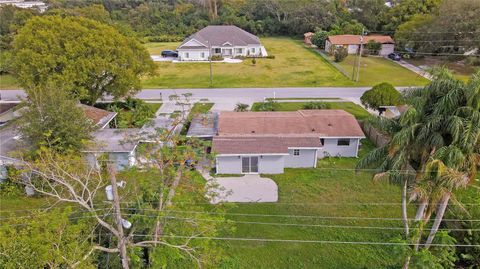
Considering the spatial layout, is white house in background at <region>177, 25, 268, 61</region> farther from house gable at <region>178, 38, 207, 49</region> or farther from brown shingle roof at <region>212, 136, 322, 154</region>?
brown shingle roof at <region>212, 136, 322, 154</region>

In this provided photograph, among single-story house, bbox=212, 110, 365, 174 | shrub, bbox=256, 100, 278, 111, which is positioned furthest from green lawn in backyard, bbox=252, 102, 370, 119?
single-story house, bbox=212, 110, 365, 174

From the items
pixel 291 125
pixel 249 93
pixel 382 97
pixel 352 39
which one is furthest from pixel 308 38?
pixel 291 125

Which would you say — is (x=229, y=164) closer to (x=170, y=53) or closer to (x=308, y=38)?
(x=170, y=53)

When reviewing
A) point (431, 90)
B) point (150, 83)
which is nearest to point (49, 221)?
point (431, 90)

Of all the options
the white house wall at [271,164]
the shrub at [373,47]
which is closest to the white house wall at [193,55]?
the shrub at [373,47]

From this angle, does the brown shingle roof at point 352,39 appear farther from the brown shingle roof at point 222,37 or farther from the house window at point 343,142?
the house window at point 343,142

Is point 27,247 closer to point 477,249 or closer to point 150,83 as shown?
point 477,249
